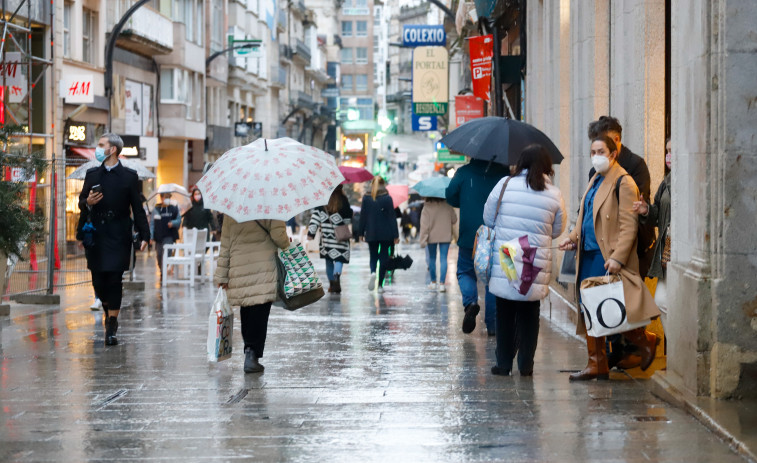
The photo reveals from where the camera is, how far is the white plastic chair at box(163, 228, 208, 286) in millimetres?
21094

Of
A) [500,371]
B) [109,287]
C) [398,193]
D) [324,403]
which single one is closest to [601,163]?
[500,371]

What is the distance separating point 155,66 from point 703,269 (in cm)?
3796

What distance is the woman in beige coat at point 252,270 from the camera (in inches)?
390

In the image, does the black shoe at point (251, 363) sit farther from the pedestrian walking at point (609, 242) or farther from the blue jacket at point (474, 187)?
the blue jacket at point (474, 187)

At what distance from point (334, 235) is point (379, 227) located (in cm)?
92

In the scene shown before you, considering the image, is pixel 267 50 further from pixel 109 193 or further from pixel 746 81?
pixel 746 81

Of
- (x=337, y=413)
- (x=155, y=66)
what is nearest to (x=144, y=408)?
(x=337, y=413)

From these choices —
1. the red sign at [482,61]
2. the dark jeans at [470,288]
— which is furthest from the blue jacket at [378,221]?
the red sign at [482,61]

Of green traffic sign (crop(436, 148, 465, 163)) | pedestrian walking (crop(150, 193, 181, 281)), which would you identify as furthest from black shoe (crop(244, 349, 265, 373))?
green traffic sign (crop(436, 148, 465, 163))

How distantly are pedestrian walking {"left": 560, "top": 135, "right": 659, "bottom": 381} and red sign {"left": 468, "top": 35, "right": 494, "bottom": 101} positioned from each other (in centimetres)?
1637

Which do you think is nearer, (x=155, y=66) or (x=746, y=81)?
(x=746, y=81)

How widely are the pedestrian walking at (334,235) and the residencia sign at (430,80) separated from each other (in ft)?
75.8

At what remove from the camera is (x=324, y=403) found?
835 centimetres

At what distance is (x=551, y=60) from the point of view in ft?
62.6
